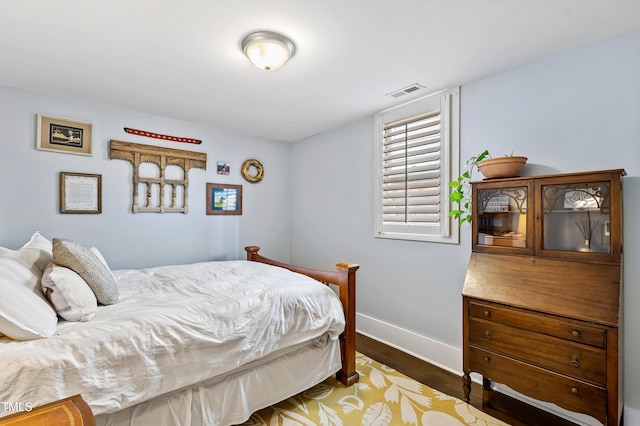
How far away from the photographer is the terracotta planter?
2.07 m

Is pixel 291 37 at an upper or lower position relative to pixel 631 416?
upper

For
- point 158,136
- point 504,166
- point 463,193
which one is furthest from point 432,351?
point 158,136

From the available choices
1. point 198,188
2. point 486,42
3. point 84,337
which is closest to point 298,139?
point 198,188

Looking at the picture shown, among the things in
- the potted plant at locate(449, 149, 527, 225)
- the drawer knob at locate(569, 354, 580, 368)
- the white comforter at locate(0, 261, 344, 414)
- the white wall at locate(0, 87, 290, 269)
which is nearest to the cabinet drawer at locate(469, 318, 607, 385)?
the drawer knob at locate(569, 354, 580, 368)

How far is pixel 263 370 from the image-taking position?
6.46 feet

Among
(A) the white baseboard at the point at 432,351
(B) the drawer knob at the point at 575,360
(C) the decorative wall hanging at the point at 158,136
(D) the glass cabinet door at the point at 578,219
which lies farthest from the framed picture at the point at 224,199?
(B) the drawer knob at the point at 575,360

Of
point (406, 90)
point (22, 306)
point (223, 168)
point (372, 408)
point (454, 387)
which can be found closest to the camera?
point (22, 306)

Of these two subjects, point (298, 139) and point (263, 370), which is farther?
point (298, 139)

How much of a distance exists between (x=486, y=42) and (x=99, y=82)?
2.86 meters

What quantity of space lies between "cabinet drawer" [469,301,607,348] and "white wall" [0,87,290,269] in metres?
2.86

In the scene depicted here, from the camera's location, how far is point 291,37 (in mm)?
1859

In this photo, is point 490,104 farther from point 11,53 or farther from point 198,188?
point 11,53

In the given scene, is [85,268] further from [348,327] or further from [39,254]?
[348,327]

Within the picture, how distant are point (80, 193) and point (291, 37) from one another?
8.15ft
